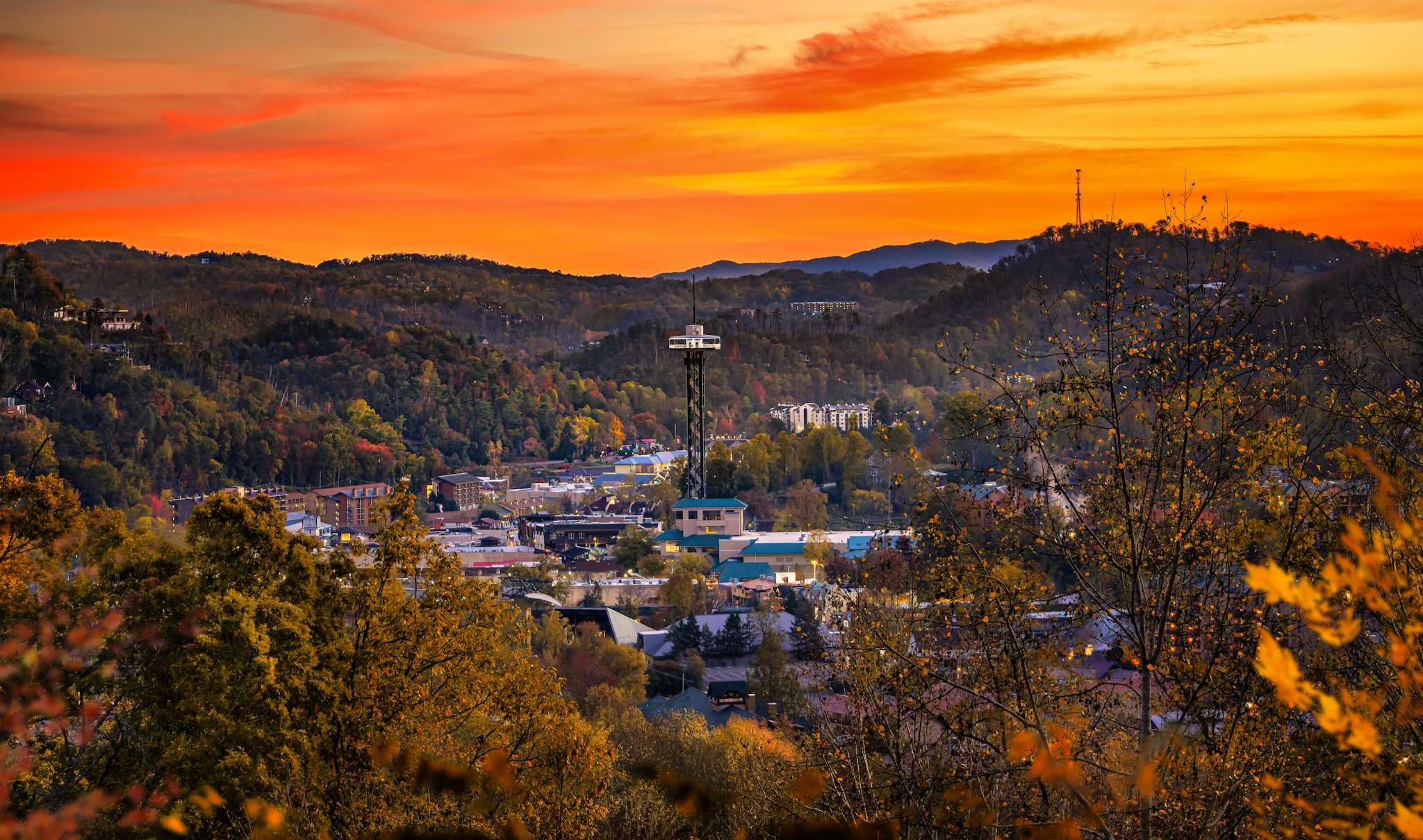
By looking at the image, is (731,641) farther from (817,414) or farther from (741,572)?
(817,414)

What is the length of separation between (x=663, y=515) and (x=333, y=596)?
4283cm

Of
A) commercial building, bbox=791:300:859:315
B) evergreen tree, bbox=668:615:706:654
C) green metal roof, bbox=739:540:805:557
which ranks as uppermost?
commercial building, bbox=791:300:859:315

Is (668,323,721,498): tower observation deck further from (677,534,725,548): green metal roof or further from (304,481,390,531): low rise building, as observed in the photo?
(304,481,390,531): low rise building

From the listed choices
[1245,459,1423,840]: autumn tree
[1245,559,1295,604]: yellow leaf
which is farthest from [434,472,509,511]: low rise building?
[1245,559,1295,604]: yellow leaf

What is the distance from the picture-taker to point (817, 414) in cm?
8362

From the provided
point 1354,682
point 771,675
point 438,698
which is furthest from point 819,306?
point 1354,682

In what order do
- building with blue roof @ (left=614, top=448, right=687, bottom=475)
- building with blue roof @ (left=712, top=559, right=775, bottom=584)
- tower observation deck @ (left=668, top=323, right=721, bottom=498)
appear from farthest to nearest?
building with blue roof @ (left=614, top=448, right=687, bottom=475)
tower observation deck @ (left=668, top=323, right=721, bottom=498)
building with blue roof @ (left=712, top=559, right=775, bottom=584)

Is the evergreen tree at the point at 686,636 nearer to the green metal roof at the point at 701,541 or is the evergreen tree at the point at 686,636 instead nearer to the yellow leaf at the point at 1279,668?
the green metal roof at the point at 701,541

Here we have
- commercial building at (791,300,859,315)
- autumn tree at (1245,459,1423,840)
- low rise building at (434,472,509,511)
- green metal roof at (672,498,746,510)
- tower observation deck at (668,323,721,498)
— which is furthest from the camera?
commercial building at (791,300,859,315)

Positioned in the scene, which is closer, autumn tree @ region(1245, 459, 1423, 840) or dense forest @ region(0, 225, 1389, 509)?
autumn tree @ region(1245, 459, 1423, 840)

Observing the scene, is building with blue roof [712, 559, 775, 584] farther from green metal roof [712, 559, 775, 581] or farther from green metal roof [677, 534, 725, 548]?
green metal roof [677, 534, 725, 548]

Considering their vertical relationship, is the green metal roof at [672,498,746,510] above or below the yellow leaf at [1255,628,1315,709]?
A: below

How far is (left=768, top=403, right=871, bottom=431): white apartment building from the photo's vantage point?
79.4 meters

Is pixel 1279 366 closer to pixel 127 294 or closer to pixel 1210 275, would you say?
pixel 1210 275
